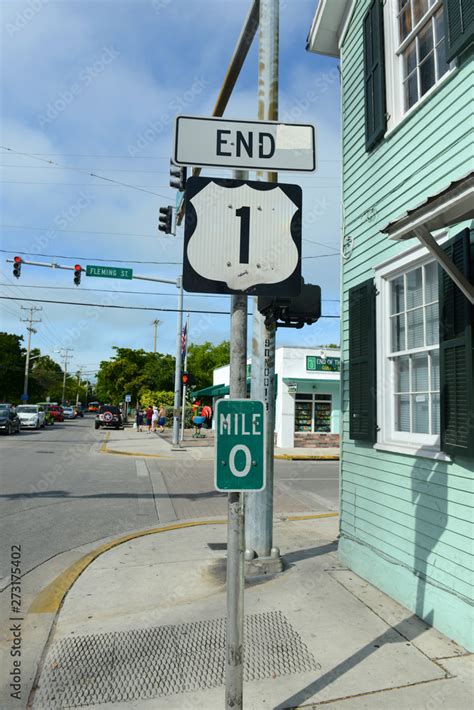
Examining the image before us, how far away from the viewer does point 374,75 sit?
6023 mm

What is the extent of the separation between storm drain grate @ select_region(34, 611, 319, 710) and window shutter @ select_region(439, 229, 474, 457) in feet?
6.18

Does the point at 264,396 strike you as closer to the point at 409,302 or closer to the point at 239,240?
the point at 409,302

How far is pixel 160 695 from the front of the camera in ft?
11.0

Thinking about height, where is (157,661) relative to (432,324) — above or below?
below

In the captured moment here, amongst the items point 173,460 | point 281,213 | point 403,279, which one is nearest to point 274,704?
point 281,213

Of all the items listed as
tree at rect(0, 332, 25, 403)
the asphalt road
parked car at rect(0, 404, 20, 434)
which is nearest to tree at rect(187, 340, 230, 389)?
tree at rect(0, 332, 25, 403)

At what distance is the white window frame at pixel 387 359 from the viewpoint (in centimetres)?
506

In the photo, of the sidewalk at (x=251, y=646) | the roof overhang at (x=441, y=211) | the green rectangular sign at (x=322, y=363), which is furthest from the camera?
the green rectangular sign at (x=322, y=363)

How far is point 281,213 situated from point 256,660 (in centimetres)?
299

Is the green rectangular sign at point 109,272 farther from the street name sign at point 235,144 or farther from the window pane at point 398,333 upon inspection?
the street name sign at point 235,144

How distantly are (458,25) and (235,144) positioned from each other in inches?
107

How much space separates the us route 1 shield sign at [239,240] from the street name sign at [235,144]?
9.4 inches

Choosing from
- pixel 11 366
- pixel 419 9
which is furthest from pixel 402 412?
pixel 11 366

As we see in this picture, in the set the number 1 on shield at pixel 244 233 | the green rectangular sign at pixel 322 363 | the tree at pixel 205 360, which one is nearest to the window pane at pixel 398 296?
the number 1 on shield at pixel 244 233
